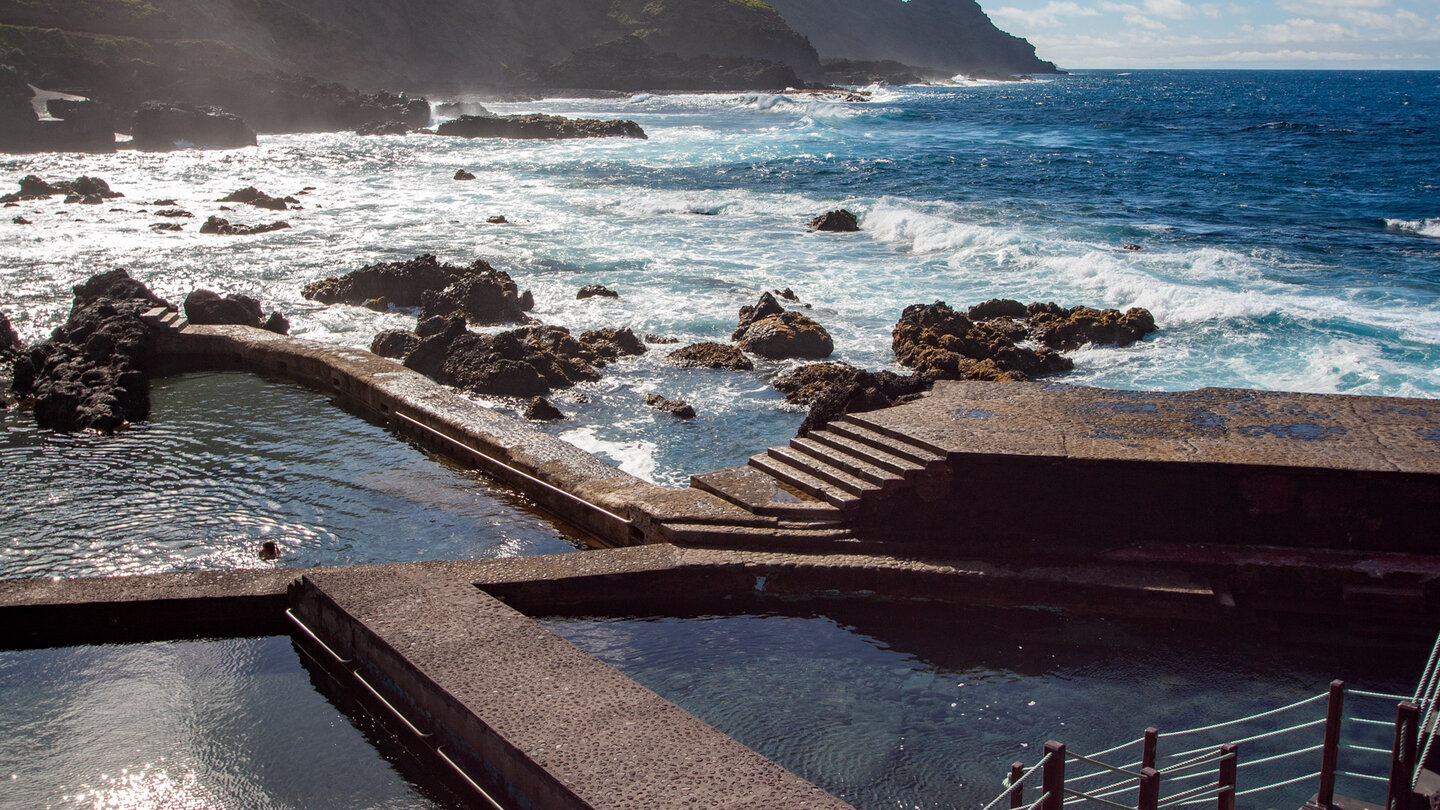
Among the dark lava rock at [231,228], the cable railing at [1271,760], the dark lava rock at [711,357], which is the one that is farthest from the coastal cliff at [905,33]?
the cable railing at [1271,760]

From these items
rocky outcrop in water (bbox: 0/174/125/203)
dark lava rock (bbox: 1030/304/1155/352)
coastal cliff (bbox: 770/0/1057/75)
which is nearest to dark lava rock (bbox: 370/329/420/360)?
dark lava rock (bbox: 1030/304/1155/352)

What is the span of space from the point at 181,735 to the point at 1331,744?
526 cm

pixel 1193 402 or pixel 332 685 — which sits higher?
pixel 1193 402

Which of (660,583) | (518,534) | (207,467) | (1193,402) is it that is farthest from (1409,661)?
(207,467)

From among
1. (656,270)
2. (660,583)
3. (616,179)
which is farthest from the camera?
(616,179)

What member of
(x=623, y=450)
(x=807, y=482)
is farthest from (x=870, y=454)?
(x=623, y=450)

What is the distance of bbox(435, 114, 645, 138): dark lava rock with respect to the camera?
5294cm

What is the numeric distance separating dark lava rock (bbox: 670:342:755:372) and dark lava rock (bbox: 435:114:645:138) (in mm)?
40380

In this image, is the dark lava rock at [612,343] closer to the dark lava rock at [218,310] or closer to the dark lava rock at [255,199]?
the dark lava rock at [218,310]

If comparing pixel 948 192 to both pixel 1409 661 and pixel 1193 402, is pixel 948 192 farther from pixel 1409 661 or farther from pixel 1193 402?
pixel 1409 661

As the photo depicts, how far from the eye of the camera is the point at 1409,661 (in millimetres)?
6293

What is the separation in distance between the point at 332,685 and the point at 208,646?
38.9 inches

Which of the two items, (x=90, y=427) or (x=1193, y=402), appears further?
(x=90, y=427)

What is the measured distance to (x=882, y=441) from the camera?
306 inches
